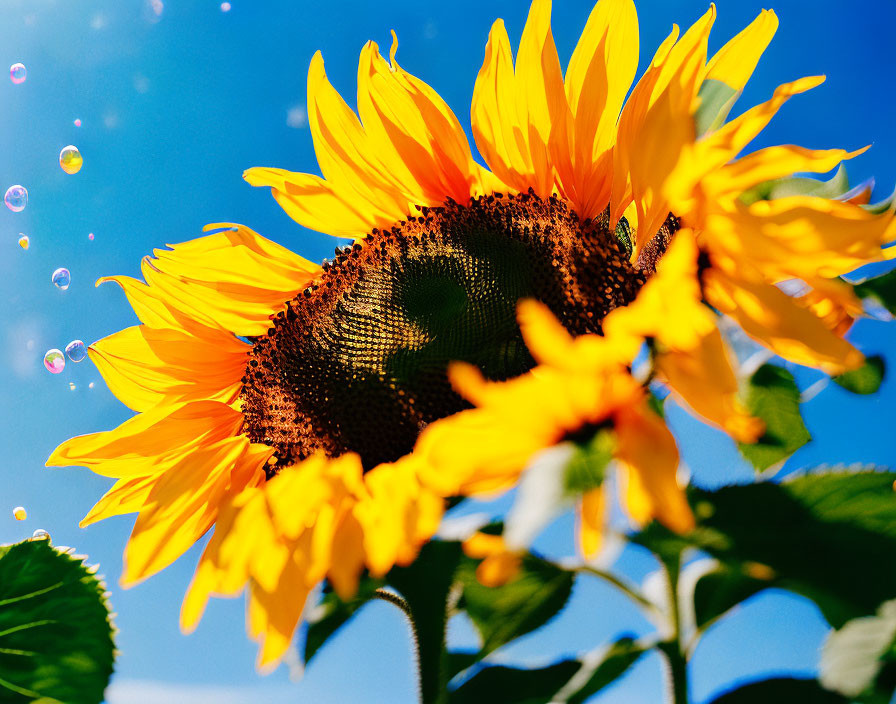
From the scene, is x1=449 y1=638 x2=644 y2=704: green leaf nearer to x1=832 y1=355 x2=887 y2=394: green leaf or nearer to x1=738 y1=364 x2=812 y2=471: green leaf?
x1=738 y1=364 x2=812 y2=471: green leaf

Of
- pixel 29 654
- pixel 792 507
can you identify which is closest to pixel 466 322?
pixel 792 507

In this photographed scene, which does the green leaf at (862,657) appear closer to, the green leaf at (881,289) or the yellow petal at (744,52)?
the green leaf at (881,289)

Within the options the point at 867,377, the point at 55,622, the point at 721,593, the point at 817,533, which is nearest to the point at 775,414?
the point at 867,377

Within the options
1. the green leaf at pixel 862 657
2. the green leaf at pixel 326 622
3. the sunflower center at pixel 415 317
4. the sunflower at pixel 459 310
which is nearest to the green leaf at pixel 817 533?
the green leaf at pixel 862 657

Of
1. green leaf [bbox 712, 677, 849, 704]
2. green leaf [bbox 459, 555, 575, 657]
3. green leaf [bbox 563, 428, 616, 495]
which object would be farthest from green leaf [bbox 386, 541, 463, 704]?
green leaf [bbox 563, 428, 616, 495]

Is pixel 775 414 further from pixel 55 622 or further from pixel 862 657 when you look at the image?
pixel 55 622

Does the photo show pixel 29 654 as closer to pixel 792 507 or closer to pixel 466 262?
pixel 466 262
